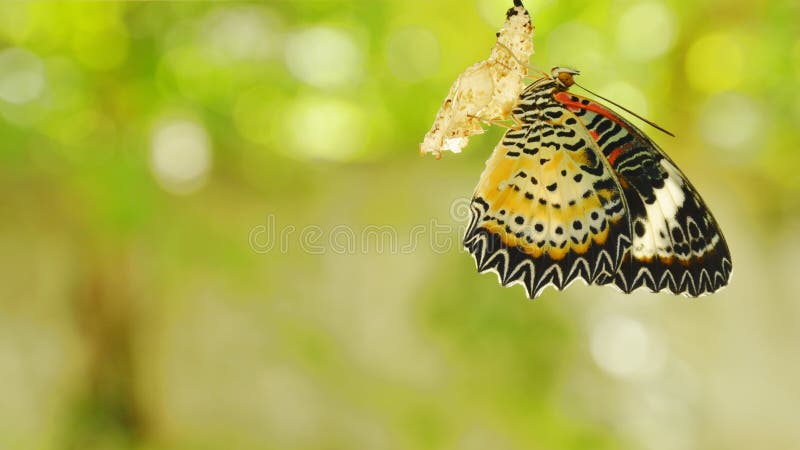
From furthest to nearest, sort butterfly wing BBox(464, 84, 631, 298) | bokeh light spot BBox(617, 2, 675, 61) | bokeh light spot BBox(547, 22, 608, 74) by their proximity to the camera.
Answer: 1. bokeh light spot BBox(617, 2, 675, 61)
2. bokeh light spot BBox(547, 22, 608, 74)
3. butterfly wing BBox(464, 84, 631, 298)

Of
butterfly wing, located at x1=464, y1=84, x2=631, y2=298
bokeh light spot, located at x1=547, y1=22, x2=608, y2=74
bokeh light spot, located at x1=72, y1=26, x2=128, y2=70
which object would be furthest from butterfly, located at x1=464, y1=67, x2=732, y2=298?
bokeh light spot, located at x1=72, y1=26, x2=128, y2=70

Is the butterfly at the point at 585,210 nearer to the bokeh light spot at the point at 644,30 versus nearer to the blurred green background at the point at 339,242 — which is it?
the blurred green background at the point at 339,242

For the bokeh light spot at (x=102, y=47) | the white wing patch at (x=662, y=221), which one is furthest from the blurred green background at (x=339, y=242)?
the white wing patch at (x=662, y=221)

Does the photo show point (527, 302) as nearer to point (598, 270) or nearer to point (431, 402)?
point (431, 402)

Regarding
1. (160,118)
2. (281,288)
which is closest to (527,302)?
(281,288)

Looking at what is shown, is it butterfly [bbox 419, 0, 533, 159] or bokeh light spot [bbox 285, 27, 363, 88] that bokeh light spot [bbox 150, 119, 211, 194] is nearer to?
bokeh light spot [bbox 285, 27, 363, 88]

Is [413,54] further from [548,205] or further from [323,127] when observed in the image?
[548,205]

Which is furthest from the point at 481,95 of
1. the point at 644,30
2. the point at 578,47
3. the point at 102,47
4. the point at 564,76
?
the point at 102,47
